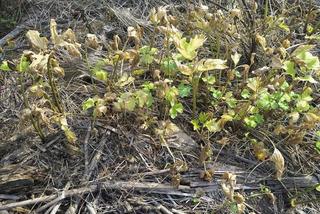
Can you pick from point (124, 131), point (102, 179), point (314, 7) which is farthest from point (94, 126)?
point (314, 7)

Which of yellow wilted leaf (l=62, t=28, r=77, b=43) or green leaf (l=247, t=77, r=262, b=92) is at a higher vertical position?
yellow wilted leaf (l=62, t=28, r=77, b=43)

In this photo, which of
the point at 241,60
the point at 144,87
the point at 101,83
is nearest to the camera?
the point at 144,87

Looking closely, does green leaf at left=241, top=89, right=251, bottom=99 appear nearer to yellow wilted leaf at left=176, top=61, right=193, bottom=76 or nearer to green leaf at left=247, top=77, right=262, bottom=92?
green leaf at left=247, top=77, right=262, bottom=92

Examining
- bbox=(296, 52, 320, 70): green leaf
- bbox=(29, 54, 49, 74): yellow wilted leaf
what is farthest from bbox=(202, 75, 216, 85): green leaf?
bbox=(29, 54, 49, 74): yellow wilted leaf

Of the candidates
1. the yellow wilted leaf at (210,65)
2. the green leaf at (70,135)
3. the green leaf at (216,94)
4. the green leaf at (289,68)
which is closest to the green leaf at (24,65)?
the green leaf at (70,135)

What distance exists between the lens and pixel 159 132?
1883 mm

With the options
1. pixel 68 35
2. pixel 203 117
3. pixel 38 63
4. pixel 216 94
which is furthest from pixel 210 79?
pixel 38 63

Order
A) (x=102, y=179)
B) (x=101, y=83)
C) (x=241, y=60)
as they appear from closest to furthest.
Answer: (x=102, y=179), (x=101, y=83), (x=241, y=60)

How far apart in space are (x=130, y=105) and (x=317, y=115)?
2.65ft

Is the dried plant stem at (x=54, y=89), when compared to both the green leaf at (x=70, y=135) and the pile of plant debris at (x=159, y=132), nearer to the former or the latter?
the pile of plant debris at (x=159, y=132)

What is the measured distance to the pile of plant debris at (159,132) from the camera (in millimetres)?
1760

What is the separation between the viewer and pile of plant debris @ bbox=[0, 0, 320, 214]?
176 cm

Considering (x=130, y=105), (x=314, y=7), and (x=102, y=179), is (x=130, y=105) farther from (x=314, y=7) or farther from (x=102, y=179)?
(x=314, y=7)

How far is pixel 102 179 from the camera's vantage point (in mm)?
1800
